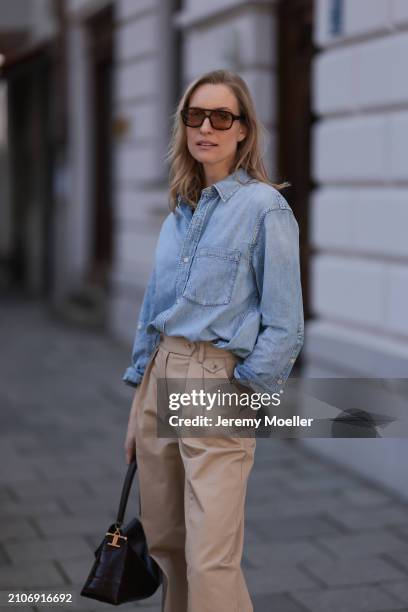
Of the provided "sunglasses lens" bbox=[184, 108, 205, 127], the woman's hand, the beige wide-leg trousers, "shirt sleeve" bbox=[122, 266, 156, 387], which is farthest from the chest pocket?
the woman's hand

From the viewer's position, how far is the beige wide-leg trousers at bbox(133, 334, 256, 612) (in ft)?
9.33

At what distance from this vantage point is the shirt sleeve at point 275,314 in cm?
280

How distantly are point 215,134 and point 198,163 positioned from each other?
202 mm

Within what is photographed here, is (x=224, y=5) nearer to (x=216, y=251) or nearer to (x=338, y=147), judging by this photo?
(x=338, y=147)

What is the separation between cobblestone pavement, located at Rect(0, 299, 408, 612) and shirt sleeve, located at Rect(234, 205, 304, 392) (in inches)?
55.2

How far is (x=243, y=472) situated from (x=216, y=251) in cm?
63

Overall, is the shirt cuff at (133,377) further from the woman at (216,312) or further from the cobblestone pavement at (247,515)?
the cobblestone pavement at (247,515)

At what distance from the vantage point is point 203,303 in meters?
2.88

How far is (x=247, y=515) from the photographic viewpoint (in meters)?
5.08

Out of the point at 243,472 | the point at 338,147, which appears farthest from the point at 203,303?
the point at 338,147

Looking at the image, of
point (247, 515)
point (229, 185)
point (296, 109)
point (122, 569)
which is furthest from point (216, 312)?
point (296, 109)

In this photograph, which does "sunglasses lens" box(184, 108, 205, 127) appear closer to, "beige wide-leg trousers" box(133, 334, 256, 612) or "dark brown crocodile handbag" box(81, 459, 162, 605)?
"beige wide-leg trousers" box(133, 334, 256, 612)

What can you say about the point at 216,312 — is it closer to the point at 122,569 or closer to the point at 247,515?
the point at 122,569

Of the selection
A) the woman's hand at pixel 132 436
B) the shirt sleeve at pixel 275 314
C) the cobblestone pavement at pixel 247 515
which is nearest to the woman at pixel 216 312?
the shirt sleeve at pixel 275 314
